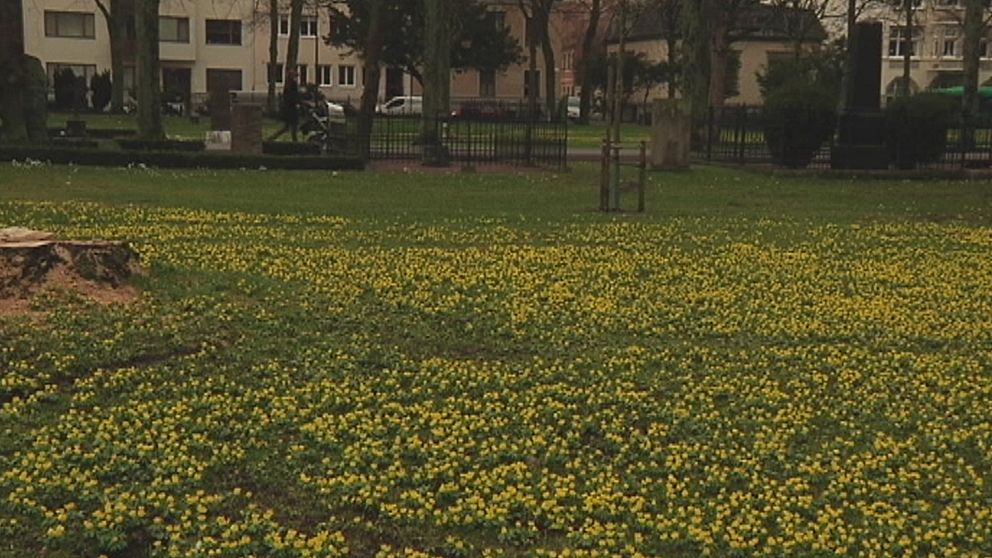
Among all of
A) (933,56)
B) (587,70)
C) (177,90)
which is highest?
(933,56)

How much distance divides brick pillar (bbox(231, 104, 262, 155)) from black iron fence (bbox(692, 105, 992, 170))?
39.9 feet

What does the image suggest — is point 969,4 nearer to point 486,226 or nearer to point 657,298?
A: point 486,226

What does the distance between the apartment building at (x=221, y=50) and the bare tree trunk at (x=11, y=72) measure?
47.1 m

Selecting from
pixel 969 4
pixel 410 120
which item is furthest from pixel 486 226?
pixel 969 4

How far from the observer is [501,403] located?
650cm

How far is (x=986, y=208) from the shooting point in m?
19.9

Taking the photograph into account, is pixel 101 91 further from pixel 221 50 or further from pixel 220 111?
pixel 220 111

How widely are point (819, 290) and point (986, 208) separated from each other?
10.9 m

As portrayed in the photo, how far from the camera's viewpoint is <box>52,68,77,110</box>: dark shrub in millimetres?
64438

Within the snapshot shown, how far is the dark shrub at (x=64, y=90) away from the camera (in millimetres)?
64438

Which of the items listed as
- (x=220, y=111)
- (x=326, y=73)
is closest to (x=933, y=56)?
(x=326, y=73)

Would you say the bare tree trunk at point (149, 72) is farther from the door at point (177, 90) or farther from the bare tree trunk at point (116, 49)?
the door at point (177, 90)

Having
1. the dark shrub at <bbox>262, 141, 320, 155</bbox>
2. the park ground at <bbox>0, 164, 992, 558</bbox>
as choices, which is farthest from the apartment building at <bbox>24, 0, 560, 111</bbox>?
the park ground at <bbox>0, 164, 992, 558</bbox>

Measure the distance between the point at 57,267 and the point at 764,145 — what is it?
24437mm
